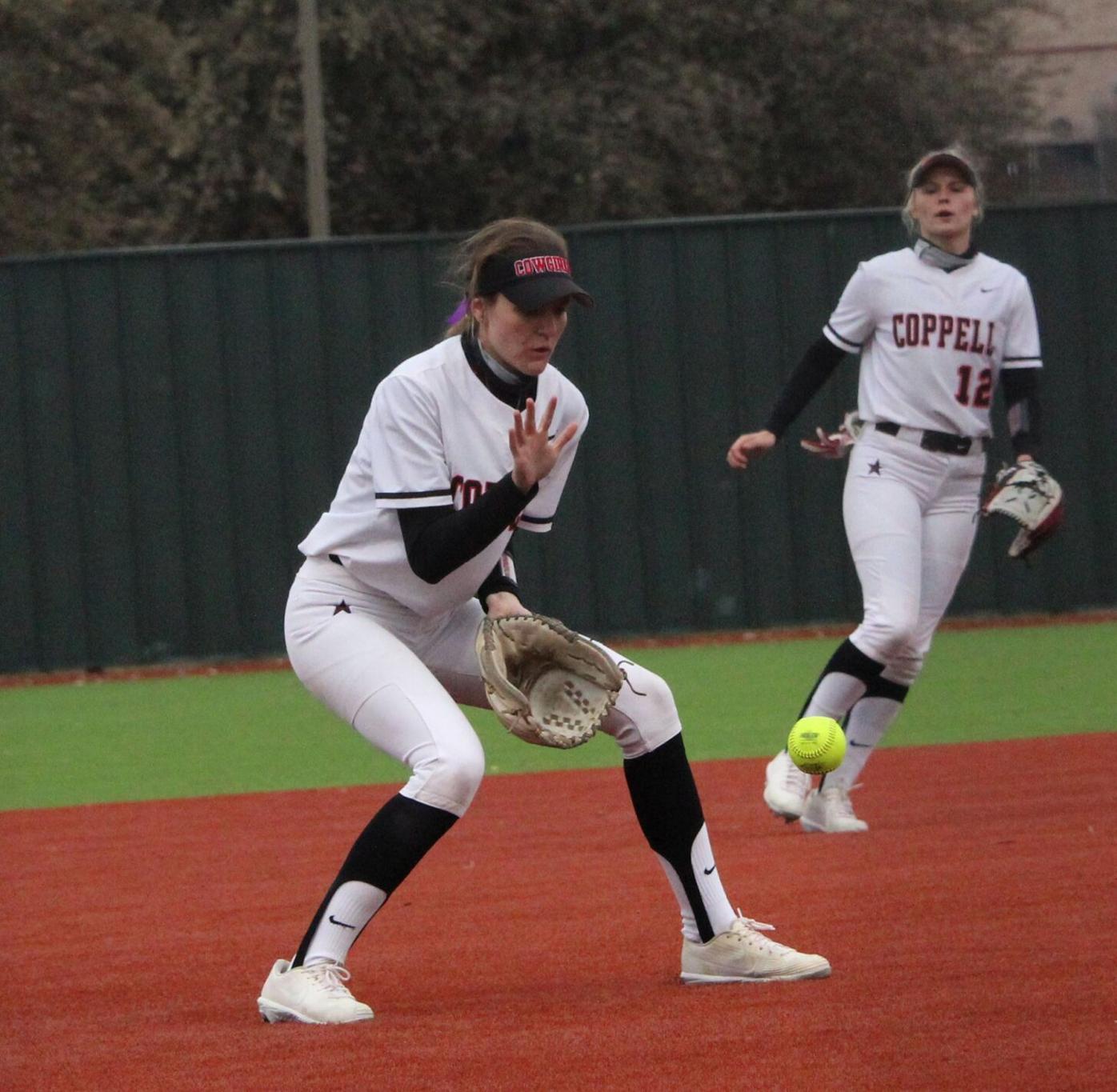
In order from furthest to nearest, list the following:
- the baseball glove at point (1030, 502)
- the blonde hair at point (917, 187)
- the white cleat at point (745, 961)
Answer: the baseball glove at point (1030, 502) → the blonde hair at point (917, 187) → the white cleat at point (745, 961)

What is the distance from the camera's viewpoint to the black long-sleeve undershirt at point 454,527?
4395 mm

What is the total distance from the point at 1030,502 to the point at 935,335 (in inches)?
30.4

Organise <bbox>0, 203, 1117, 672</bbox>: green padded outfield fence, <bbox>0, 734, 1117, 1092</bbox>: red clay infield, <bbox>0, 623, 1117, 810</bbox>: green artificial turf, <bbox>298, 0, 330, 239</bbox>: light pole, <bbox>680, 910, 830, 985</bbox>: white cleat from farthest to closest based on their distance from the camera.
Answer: <bbox>298, 0, 330, 239</bbox>: light pole → <bbox>0, 203, 1117, 672</bbox>: green padded outfield fence → <bbox>0, 623, 1117, 810</bbox>: green artificial turf → <bbox>680, 910, 830, 985</bbox>: white cleat → <bbox>0, 734, 1117, 1092</bbox>: red clay infield

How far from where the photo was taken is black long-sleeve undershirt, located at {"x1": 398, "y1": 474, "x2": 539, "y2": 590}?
14.4ft

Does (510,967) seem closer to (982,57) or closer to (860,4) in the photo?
(860,4)

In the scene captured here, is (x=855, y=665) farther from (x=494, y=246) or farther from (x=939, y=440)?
(x=494, y=246)

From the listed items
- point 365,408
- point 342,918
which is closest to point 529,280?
point 342,918

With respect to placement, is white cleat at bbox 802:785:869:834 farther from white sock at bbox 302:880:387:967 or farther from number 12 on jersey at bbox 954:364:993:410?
white sock at bbox 302:880:387:967

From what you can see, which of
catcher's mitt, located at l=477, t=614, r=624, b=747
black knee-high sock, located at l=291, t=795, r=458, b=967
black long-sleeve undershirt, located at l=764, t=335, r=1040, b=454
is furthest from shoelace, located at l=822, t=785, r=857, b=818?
black knee-high sock, located at l=291, t=795, r=458, b=967

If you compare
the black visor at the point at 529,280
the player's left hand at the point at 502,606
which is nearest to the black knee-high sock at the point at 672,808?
the player's left hand at the point at 502,606

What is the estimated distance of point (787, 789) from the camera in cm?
692

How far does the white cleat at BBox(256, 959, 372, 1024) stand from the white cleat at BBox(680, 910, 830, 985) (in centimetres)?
80

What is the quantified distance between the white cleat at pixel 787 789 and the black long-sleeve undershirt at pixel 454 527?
8.56 ft

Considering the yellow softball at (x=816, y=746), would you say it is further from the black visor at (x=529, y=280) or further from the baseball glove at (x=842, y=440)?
the black visor at (x=529, y=280)
